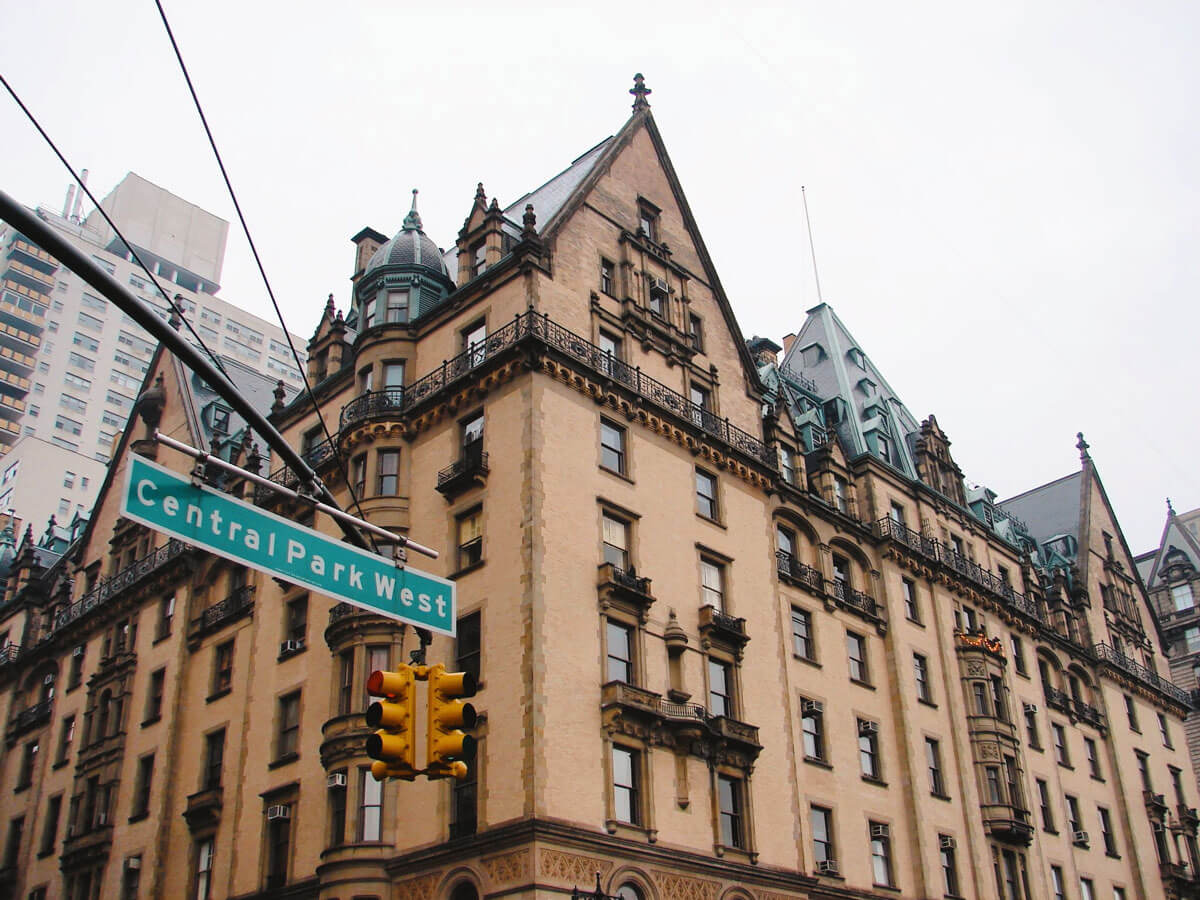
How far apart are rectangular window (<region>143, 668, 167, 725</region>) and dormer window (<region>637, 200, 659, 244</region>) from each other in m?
26.0

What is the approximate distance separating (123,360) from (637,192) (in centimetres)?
9500

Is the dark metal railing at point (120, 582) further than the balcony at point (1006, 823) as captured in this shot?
Yes

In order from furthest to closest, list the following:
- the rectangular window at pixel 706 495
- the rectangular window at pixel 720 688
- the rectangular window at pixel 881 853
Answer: the rectangular window at pixel 881 853, the rectangular window at pixel 706 495, the rectangular window at pixel 720 688

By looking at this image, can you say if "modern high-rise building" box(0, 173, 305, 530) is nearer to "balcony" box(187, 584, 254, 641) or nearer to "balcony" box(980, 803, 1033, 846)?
"balcony" box(187, 584, 254, 641)

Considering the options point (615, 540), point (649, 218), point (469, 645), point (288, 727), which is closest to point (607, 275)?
point (649, 218)

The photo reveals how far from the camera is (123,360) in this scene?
5128 inches

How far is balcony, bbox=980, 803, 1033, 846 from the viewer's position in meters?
49.6

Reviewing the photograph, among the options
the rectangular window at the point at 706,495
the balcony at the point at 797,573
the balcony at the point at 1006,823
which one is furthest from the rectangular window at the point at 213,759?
the balcony at the point at 1006,823

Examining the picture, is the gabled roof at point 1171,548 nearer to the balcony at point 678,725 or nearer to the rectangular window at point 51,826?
the balcony at point 678,725

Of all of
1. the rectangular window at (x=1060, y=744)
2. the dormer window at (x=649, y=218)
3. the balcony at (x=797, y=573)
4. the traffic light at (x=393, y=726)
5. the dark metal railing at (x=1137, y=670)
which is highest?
the dormer window at (x=649, y=218)

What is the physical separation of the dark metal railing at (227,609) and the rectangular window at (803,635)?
2028cm

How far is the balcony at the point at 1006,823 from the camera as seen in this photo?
4959cm

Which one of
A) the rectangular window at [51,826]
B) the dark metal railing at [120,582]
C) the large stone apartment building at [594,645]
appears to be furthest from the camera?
→ the dark metal railing at [120,582]

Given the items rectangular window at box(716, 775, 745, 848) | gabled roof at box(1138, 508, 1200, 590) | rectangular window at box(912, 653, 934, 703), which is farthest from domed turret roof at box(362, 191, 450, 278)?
gabled roof at box(1138, 508, 1200, 590)
